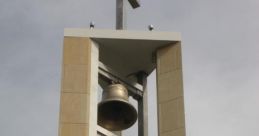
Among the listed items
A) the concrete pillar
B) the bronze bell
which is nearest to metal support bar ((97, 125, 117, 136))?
the concrete pillar

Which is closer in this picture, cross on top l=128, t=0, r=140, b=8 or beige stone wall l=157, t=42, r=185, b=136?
beige stone wall l=157, t=42, r=185, b=136

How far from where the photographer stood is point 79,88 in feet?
45.7

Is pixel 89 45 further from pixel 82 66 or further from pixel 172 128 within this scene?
pixel 172 128

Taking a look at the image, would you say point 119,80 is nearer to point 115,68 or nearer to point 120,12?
point 115,68

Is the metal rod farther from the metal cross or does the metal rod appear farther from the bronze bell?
the bronze bell

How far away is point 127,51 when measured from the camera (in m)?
15.1

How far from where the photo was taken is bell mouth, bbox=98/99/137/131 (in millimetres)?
14333

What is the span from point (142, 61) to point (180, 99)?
1.74 metres

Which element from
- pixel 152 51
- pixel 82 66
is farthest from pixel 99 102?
pixel 152 51

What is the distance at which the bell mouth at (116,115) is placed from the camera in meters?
14.3

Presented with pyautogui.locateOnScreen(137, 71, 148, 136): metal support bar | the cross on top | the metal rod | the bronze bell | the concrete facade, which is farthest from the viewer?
the cross on top

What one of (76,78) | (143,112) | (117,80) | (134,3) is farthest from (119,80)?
(134,3)

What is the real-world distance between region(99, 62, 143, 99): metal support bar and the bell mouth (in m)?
0.58

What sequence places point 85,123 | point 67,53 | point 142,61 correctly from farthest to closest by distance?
1. point 142,61
2. point 67,53
3. point 85,123
